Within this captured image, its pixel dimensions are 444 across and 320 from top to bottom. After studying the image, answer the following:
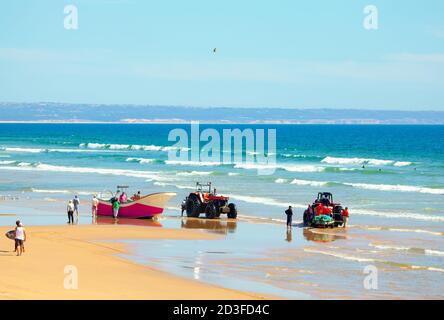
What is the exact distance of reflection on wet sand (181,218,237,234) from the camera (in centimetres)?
3164

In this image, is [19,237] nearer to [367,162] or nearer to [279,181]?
[279,181]

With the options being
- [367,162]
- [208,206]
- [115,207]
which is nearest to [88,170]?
[367,162]

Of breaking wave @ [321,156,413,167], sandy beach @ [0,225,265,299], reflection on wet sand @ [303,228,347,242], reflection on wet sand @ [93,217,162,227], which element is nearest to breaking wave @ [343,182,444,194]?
reflection on wet sand @ [303,228,347,242]

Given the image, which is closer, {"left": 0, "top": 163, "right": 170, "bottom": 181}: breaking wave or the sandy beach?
the sandy beach

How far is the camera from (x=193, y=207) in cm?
3594

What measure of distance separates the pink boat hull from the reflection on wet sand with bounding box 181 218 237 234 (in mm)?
1142

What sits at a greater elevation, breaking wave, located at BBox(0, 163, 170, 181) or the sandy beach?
breaking wave, located at BBox(0, 163, 170, 181)

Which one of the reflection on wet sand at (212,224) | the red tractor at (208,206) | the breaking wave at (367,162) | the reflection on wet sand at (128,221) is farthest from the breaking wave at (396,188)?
the breaking wave at (367,162)

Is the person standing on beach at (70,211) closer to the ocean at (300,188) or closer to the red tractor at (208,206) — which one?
the ocean at (300,188)

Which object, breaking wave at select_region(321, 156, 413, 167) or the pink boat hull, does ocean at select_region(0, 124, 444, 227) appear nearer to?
breaking wave at select_region(321, 156, 413, 167)

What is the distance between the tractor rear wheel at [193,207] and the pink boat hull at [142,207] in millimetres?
1247

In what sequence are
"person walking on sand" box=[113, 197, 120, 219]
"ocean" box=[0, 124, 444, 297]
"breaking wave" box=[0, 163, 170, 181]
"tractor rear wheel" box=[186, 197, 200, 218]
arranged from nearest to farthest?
1. "ocean" box=[0, 124, 444, 297]
2. "person walking on sand" box=[113, 197, 120, 219]
3. "tractor rear wheel" box=[186, 197, 200, 218]
4. "breaking wave" box=[0, 163, 170, 181]

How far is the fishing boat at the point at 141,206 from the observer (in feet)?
114
